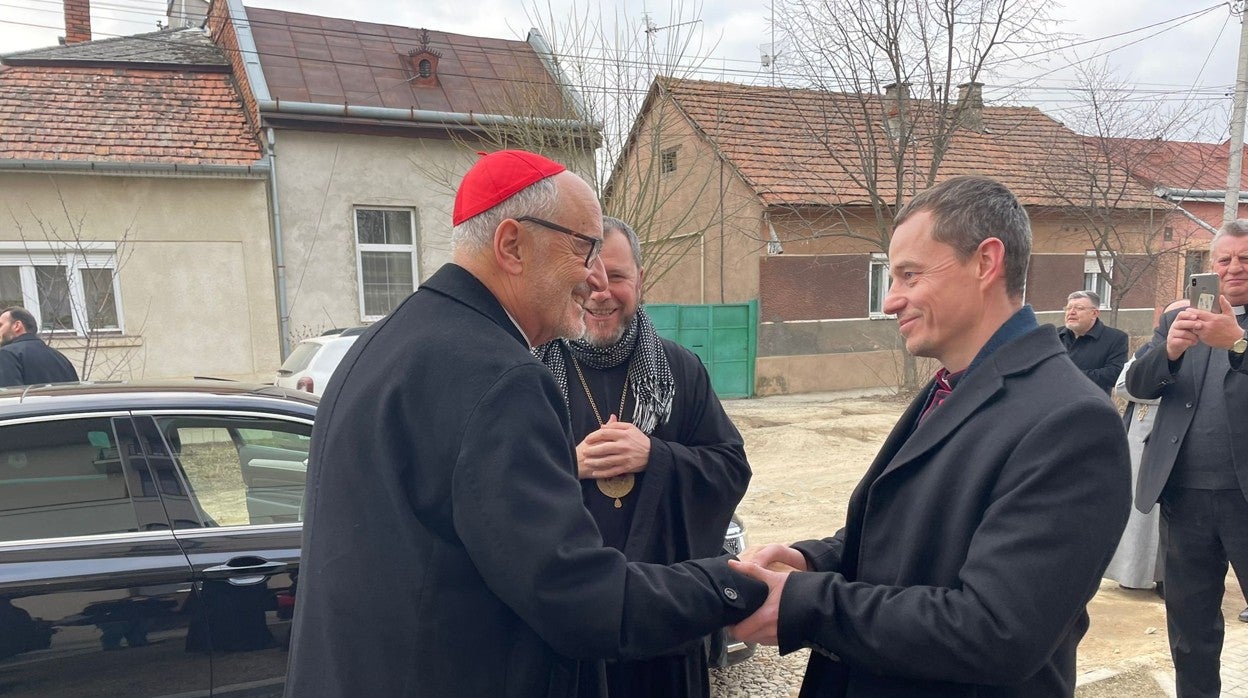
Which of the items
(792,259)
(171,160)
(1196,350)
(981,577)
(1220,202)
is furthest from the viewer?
(1220,202)

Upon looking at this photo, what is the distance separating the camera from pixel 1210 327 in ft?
9.52

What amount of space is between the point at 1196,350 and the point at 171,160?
38.3 ft

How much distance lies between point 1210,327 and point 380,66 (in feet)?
41.8

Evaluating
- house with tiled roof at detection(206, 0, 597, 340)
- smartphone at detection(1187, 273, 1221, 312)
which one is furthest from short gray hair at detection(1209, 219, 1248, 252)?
house with tiled roof at detection(206, 0, 597, 340)

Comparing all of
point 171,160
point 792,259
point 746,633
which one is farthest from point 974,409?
point 792,259

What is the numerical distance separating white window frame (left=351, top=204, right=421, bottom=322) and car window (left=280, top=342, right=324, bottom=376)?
8.88 feet

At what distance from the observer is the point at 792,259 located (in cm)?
1436

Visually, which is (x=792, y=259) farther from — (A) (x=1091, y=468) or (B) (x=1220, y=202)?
(A) (x=1091, y=468)

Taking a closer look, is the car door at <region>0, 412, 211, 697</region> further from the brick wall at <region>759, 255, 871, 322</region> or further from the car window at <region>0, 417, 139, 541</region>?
the brick wall at <region>759, 255, 871, 322</region>

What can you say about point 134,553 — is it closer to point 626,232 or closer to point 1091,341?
point 626,232

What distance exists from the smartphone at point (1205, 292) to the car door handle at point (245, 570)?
12.2 ft

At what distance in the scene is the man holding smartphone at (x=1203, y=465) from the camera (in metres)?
2.97

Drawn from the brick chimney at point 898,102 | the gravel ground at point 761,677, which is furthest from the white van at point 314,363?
the brick chimney at point 898,102

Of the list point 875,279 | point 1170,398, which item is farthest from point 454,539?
point 875,279
